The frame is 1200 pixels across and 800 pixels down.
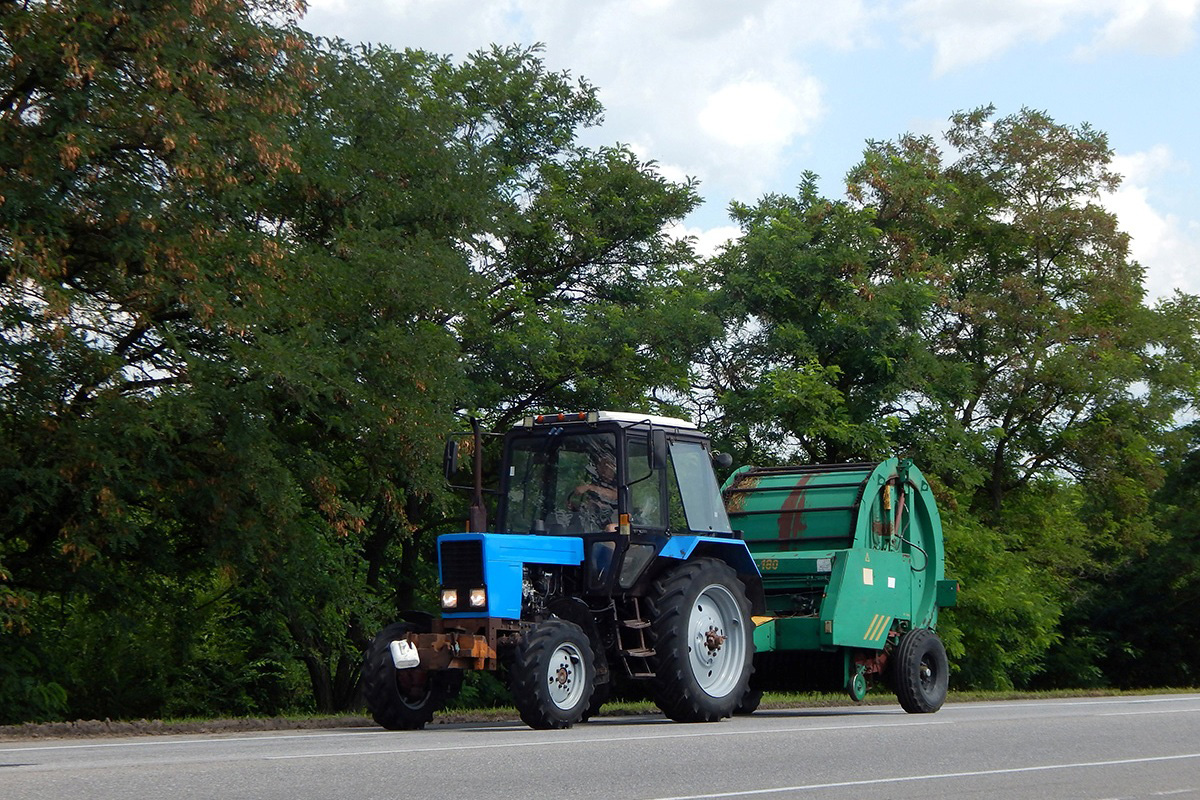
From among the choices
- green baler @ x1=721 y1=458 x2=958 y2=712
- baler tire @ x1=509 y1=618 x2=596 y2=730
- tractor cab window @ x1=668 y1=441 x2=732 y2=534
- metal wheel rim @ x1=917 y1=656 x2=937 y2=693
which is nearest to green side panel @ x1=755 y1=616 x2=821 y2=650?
green baler @ x1=721 y1=458 x2=958 y2=712

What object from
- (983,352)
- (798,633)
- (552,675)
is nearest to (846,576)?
(798,633)

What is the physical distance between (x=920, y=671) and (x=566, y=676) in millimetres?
5892

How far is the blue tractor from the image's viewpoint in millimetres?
12969

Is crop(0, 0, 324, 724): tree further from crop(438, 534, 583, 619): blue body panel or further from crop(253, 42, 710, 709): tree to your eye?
crop(438, 534, 583, 619): blue body panel

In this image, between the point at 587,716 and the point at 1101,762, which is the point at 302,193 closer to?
the point at 587,716

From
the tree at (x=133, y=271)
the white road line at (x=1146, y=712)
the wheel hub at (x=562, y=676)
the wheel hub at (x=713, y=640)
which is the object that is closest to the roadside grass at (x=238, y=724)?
the wheel hub at (x=713, y=640)

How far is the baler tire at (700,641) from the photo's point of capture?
1388 cm

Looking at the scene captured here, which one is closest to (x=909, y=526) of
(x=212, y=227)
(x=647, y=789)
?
(x=212, y=227)

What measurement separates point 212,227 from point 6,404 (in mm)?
3209

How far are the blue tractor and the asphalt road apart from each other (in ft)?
1.63

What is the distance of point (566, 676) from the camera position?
1280 cm

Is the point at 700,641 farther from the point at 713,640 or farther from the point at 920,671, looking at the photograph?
the point at 920,671

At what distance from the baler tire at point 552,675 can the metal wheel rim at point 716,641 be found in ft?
5.32

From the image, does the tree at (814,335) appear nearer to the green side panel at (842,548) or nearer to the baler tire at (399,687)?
the green side panel at (842,548)
